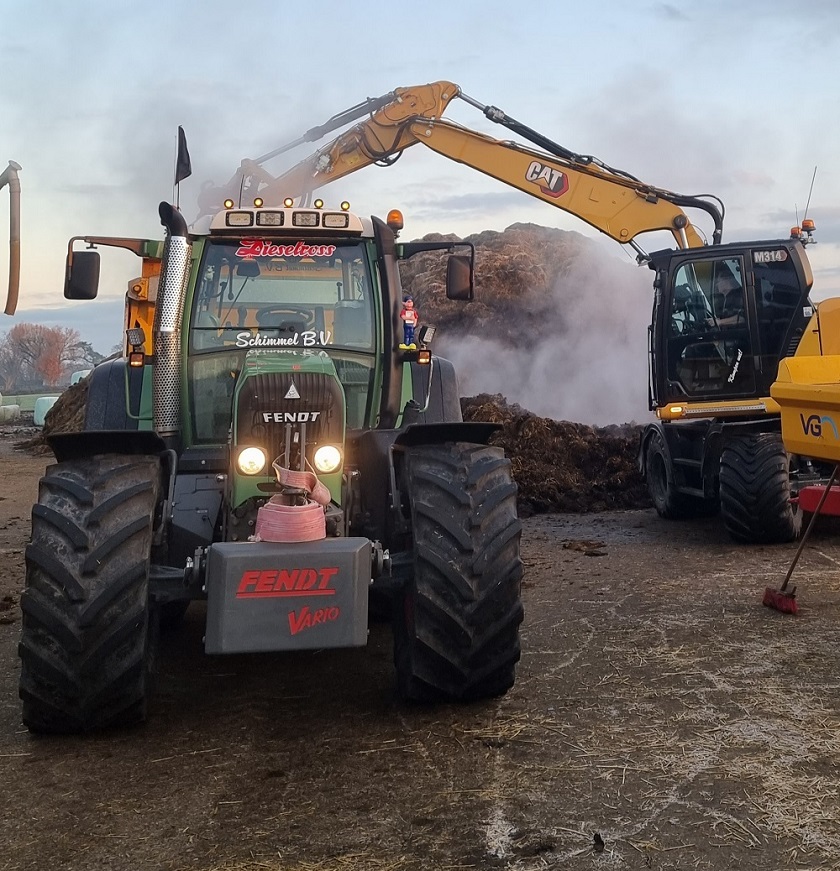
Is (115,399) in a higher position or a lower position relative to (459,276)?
lower

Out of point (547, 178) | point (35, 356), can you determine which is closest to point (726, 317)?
point (547, 178)

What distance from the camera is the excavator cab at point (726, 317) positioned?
9367 mm

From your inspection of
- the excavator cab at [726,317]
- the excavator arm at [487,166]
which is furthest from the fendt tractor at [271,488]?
the excavator arm at [487,166]

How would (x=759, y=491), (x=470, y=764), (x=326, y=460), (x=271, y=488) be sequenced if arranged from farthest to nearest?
(x=759, y=491) → (x=326, y=460) → (x=271, y=488) → (x=470, y=764)

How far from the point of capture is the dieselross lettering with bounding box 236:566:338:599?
12.7 feet

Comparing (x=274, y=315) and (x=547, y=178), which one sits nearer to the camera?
(x=274, y=315)

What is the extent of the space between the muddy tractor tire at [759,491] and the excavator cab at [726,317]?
0.97 metres

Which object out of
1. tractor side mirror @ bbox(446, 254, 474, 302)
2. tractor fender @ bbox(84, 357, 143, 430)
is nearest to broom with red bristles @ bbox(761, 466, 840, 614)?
tractor side mirror @ bbox(446, 254, 474, 302)

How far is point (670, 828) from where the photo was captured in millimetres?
3318

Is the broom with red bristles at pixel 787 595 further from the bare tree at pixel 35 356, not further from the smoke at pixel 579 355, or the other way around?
the bare tree at pixel 35 356

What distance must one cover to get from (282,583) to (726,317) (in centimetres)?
684

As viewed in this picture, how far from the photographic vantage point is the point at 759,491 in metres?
8.46

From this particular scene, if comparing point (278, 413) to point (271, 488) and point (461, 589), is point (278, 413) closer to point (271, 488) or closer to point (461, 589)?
point (271, 488)

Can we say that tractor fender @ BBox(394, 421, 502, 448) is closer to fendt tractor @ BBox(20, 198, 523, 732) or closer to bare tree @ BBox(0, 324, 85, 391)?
fendt tractor @ BBox(20, 198, 523, 732)
